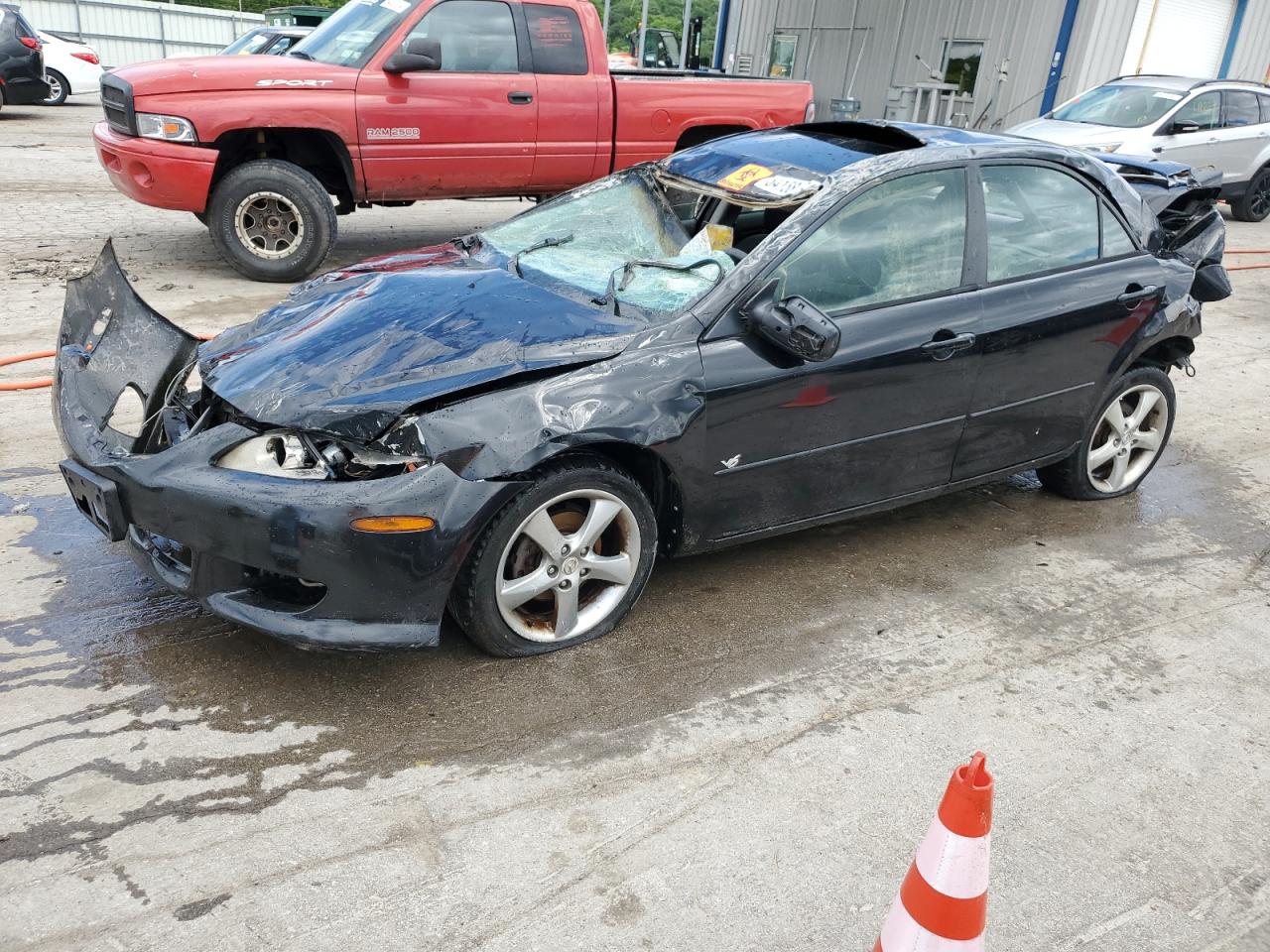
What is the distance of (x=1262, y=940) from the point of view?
257 centimetres

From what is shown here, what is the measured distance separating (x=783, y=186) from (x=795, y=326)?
799mm

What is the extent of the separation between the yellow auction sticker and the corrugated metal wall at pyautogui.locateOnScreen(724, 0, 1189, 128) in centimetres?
1595

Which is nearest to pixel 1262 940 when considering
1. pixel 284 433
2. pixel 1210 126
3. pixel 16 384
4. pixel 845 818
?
pixel 845 818

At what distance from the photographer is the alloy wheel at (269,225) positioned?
304 inches

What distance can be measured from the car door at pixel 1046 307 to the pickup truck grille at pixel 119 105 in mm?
5929

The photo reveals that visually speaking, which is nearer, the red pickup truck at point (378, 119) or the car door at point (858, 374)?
the car door at point (858, 374)

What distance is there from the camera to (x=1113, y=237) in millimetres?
4609

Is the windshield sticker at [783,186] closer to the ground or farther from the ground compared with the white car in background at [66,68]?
farther from the ground

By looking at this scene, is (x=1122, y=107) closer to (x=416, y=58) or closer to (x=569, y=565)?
(x=416, y=58)

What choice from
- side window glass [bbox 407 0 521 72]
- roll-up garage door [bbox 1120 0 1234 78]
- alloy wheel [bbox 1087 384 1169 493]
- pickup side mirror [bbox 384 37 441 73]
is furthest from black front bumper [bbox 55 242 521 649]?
roll-up garage door [bbox 1120 0 1234 78]

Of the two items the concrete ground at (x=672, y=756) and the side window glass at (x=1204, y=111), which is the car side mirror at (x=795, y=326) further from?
the side window glass at (x=1204, y=111)

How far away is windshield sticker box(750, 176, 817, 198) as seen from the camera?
3.92 metres

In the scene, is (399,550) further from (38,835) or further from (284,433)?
(38,835)

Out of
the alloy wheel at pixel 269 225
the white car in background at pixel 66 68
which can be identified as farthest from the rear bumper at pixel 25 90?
the alloy wheel at pixel 269 225
